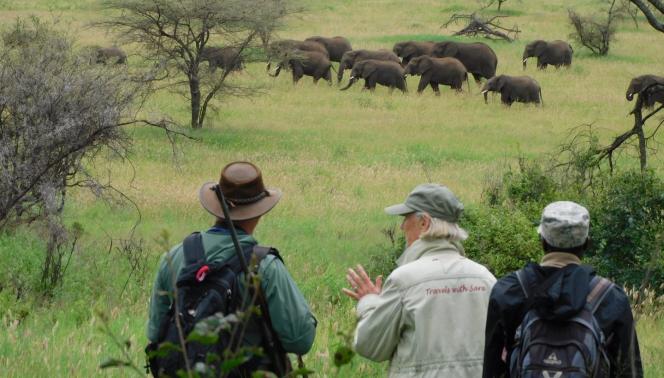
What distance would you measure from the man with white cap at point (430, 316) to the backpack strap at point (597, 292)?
65cm

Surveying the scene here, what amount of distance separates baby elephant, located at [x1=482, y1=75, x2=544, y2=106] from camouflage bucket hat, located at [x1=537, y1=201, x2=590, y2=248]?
94.2 feet

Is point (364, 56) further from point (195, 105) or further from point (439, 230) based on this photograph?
point (439, 230)

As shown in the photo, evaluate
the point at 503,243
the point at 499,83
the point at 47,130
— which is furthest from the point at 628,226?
the point at 499,83

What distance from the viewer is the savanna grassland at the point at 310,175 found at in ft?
27.8

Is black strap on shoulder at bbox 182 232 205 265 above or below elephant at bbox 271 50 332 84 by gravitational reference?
above

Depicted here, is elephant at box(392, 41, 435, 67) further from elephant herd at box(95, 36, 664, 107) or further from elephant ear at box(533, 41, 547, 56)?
elephant ear at box(533, 41, 547, 56)

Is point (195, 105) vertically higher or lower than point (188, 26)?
lower

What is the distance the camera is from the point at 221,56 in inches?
1198

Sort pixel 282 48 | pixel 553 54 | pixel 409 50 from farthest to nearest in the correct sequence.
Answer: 1. pixel 409 50
2. pixel 553 54
3. pixel 282 48

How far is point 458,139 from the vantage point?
26.4m

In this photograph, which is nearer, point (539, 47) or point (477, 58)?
point (477, 58)

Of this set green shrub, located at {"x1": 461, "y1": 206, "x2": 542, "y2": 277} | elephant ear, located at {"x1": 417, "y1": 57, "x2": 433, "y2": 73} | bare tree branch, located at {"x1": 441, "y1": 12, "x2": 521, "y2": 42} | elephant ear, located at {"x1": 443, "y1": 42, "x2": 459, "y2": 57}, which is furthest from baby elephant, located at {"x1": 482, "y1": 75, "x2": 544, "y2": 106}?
green shrub, located at {"x1": 461, "y1": 206, "x2": 542, "y2": 277}

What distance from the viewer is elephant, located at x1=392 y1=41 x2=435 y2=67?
43.8 m

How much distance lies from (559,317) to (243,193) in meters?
1.42
